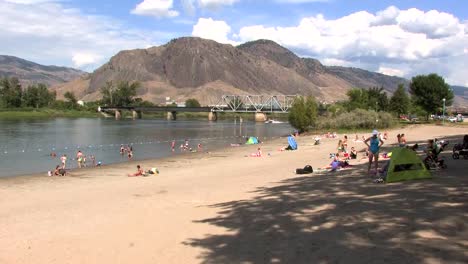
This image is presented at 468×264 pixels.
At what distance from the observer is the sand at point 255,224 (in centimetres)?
951

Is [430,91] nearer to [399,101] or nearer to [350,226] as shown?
[399,101]

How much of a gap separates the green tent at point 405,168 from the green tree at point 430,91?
85.1 meters

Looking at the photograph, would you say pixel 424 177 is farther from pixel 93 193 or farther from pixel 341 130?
pixel 341 130

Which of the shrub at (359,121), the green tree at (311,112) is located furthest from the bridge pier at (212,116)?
the shrub at (359,121)

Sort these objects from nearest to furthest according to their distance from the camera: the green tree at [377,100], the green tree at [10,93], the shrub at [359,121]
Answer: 1. the shrub at [359,121]
2. the green tree at [377,100]
3. the green tree at [10,93]

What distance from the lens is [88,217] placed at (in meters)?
15.3

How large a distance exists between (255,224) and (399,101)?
110m

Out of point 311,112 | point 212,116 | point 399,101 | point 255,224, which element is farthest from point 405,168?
point 212,116

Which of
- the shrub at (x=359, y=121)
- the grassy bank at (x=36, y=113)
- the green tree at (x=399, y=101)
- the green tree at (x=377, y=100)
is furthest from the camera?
the grassy bank at (x=36, y=113)

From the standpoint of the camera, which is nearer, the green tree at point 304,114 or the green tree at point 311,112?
the green tree at point 304,114

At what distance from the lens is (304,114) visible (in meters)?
83.7

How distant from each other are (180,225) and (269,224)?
2.62m

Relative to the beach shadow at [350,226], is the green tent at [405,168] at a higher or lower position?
higher

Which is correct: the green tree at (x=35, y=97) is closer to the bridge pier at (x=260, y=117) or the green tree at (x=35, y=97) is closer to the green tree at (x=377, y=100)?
the bridge pier at (x=260, y=117)
